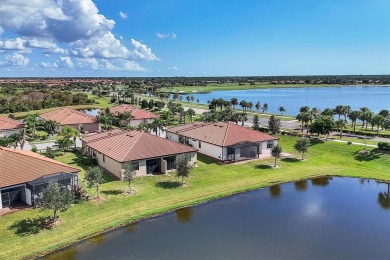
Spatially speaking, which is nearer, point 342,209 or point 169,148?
point 342,209

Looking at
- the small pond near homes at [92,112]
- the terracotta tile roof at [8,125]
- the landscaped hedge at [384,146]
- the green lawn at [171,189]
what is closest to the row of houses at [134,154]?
the green lawn at [171,189]

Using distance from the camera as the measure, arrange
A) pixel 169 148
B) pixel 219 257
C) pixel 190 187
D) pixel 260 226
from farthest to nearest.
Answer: pixel 169 148 → pixel 190 187 → pixel 260 226 → pixel 219 257

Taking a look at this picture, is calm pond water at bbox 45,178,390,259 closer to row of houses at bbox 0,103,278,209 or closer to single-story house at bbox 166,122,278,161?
row of houses at bbox 0,103,278,209

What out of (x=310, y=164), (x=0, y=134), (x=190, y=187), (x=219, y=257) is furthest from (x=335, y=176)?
(x=0, y=134)

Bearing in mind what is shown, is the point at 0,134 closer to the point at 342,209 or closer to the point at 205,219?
the point at 205,219

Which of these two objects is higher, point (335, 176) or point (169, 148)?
point (169, 148)

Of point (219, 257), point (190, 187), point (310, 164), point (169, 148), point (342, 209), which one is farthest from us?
point (310, 164)

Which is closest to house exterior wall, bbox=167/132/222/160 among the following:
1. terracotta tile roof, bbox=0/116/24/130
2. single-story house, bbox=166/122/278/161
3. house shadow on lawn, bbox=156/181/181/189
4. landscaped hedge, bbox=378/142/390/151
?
single-story house, bbox=166/122/278/161
